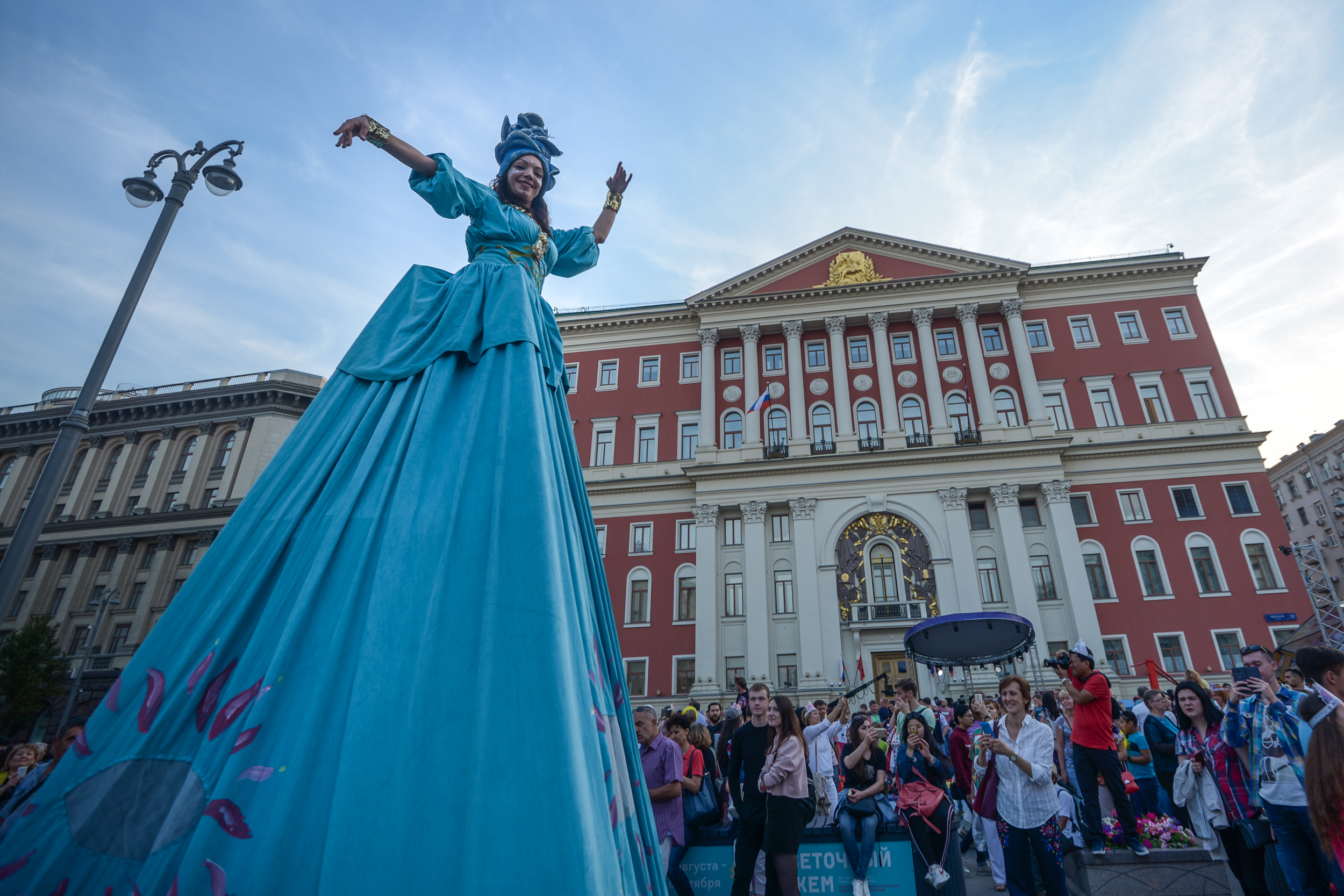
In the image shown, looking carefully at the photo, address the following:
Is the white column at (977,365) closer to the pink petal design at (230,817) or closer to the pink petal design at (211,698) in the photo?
the pink petal design at (211,698)

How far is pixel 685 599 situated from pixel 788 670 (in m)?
5.09

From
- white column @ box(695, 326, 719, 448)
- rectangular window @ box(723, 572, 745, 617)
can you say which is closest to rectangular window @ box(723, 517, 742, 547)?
rectangular window @ box(723, 572, 745, 617)

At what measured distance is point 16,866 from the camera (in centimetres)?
150

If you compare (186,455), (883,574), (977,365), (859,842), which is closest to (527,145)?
(859,842)

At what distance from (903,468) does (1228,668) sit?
41.6 ft

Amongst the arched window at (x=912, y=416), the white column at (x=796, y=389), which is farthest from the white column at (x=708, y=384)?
the arched window at (x=912, y=416)

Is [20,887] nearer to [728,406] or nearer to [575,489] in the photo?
[575,489]

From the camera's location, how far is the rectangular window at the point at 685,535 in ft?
95.5

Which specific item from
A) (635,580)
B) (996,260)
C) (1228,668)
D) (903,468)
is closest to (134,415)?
(635,580)

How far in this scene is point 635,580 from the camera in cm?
2878

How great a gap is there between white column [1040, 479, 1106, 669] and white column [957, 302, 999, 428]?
365 cm

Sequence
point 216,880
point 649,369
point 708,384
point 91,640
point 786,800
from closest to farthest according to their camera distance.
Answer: point 216,880 < point 786,800 < point 91,640 < point 708,384 < point 649,369

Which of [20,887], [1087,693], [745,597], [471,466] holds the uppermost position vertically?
[745,597]

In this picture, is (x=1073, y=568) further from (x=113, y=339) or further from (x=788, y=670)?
(x=113, y=339)
